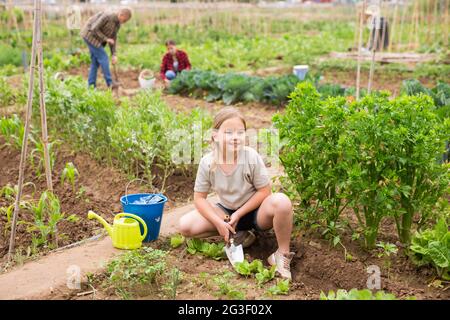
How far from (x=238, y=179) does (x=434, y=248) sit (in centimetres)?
122

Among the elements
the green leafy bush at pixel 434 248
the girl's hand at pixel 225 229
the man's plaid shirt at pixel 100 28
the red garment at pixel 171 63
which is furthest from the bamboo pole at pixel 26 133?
the red garment at pixel 171 63

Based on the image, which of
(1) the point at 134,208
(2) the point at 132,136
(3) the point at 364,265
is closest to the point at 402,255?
(3) the point at 364,265

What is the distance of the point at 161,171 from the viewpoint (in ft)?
18.3

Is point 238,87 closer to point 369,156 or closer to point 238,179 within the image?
point 238,179

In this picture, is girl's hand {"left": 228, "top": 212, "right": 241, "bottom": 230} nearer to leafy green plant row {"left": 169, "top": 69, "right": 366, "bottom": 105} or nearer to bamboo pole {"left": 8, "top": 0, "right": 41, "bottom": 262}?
bamboo pole {"left": 8, "top": 0, "right": 41, "bottom": 262}

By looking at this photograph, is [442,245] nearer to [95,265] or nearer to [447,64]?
[95,265]

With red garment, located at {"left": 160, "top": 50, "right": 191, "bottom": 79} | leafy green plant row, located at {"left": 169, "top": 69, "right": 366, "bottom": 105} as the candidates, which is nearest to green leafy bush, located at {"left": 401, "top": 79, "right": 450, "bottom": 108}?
leafy green plant row, located at {"left": 169, "top": 69, "right": 366, "bottom": 105}

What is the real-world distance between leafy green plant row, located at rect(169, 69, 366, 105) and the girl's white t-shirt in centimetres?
390

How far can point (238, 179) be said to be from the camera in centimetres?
376

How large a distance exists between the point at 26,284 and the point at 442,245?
7.77ft

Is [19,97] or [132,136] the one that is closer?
[132,136]

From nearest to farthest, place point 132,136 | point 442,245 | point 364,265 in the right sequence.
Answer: point 442,245
point 364,265
point 132,136

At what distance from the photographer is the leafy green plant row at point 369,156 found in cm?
338
